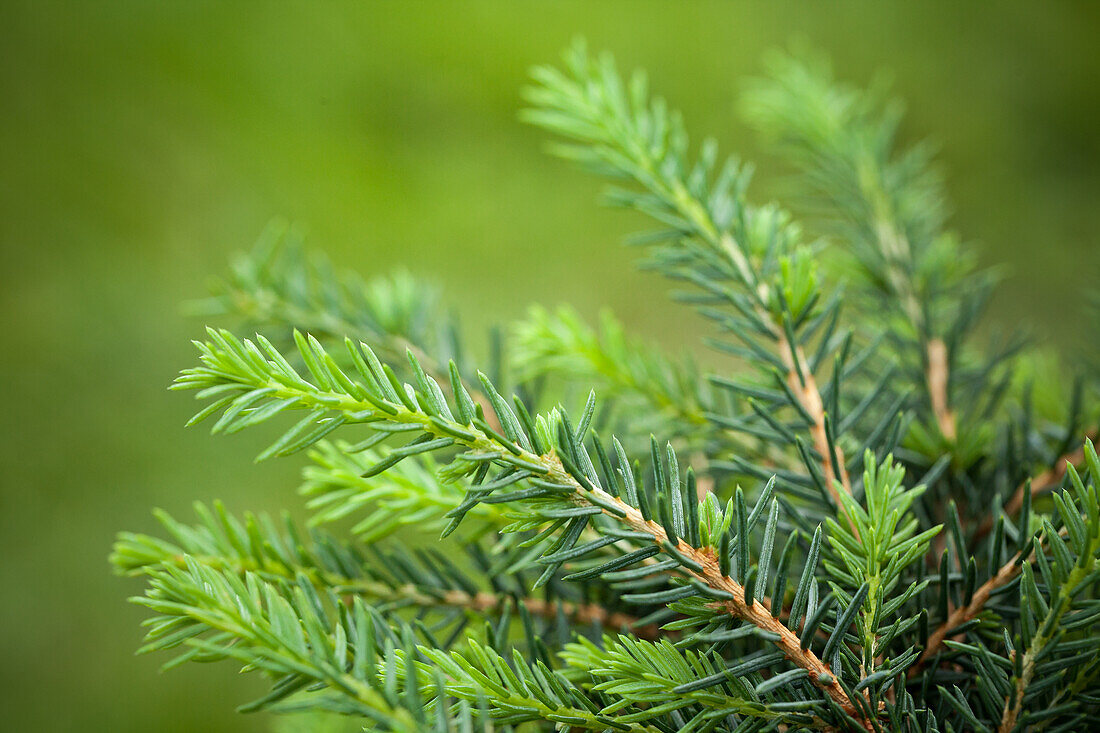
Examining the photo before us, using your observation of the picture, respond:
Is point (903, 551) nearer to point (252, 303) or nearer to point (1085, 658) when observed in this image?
point (1085, 658)

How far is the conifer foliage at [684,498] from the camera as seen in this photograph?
21 centimetres

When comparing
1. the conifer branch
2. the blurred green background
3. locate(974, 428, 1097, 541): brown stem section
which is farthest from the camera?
the blurred green background

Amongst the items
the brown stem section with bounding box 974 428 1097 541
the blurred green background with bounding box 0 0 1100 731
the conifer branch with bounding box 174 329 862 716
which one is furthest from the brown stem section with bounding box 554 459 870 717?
the blurred green background with bounding box 0 0 1100 731

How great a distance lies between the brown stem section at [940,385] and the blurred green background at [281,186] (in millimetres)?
869

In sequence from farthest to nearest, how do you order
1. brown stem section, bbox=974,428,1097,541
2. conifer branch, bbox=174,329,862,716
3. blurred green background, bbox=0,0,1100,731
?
blurred green background, bbox=0,0,1100,731
brown stem section, bbox=974,428,1097,541
conifer branch, bbox=174,329,862,716

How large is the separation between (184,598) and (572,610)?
0.15 metres

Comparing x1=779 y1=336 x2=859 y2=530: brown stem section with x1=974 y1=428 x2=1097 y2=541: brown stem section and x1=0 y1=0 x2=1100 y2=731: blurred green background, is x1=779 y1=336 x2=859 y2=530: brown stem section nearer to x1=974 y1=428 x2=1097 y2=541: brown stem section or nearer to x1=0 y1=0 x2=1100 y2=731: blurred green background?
x1=974 y1=428 x2=1097 y2=541: brown stem section

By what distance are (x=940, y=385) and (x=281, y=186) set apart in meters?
1.13

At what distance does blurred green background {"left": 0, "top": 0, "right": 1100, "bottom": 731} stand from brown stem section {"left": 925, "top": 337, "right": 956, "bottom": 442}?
87 cm

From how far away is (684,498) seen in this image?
242 mm

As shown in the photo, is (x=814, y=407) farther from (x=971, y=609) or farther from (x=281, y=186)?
(x=281, y=186)

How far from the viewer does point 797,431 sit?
319 mm

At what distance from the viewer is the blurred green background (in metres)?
1.09

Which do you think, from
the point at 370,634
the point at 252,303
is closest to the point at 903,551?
the point at 370,634
